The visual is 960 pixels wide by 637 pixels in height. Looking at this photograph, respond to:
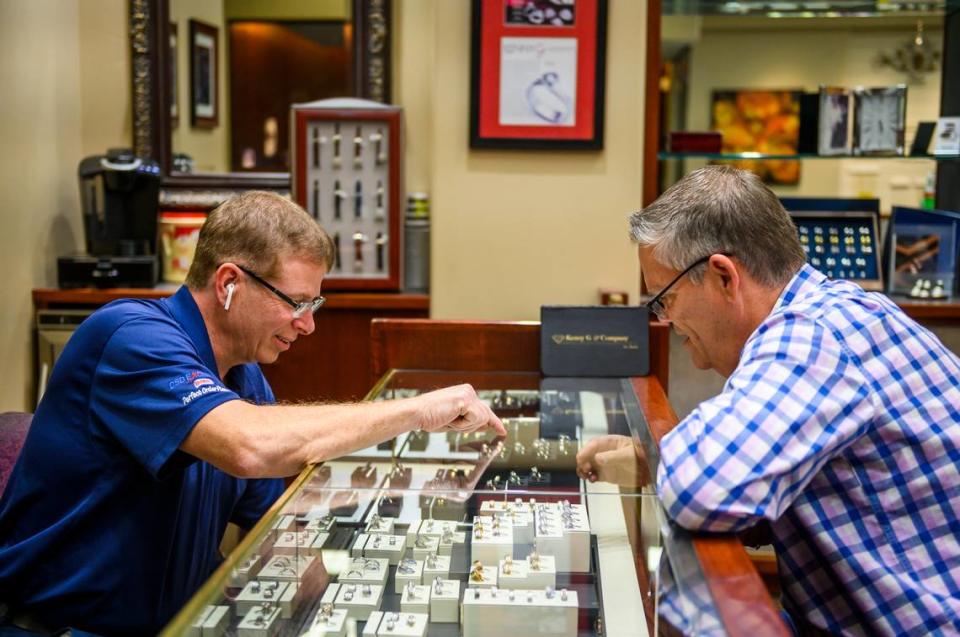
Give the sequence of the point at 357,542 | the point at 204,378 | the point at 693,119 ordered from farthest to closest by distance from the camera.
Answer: the point at 693,119 < the point at 204,378 < the point at 357,542

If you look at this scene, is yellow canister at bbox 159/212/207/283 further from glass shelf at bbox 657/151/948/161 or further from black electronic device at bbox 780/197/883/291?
black electronic device at bbox 780/197/883/291

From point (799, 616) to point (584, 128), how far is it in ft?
8.25

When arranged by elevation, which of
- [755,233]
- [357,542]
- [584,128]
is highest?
[584,128]

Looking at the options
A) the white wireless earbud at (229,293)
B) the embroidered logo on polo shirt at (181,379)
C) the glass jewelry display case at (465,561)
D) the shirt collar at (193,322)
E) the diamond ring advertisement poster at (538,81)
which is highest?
the diamond ring advertisement poster at (538,81)

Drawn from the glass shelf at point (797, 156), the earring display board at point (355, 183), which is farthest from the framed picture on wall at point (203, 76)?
the glass shelf at point (797, 156)

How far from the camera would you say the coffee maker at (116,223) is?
13.3 feet

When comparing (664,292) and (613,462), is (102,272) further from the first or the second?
(664,292)

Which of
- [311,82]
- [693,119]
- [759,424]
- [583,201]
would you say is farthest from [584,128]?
[693,119]

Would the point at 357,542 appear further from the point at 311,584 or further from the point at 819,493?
the point at 819,493

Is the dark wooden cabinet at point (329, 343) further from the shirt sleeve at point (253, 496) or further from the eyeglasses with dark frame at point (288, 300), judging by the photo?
the eyeglasses with dark frame at point (288, 300)

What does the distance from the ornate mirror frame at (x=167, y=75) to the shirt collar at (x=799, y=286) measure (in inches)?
115

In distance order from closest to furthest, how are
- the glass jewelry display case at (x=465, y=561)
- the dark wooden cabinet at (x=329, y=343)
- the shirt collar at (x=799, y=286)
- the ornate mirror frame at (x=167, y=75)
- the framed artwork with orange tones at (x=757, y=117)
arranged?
1. the glass jewelry display case at (x=465, y=561)
2. the shirt collar at (x=799, y=286)
3. the dark wooden cabinet at (x=329, y=343)
4. the ornate mirror frame at (x=167, y=75)
5. the framed artwork with orange tones at (x=757, y=117)

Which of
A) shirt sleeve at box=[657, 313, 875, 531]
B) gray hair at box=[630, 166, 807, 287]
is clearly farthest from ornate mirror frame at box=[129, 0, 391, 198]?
shirt sleeve at box=[657, 313, 875, 531]

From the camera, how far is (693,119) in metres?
9.55
